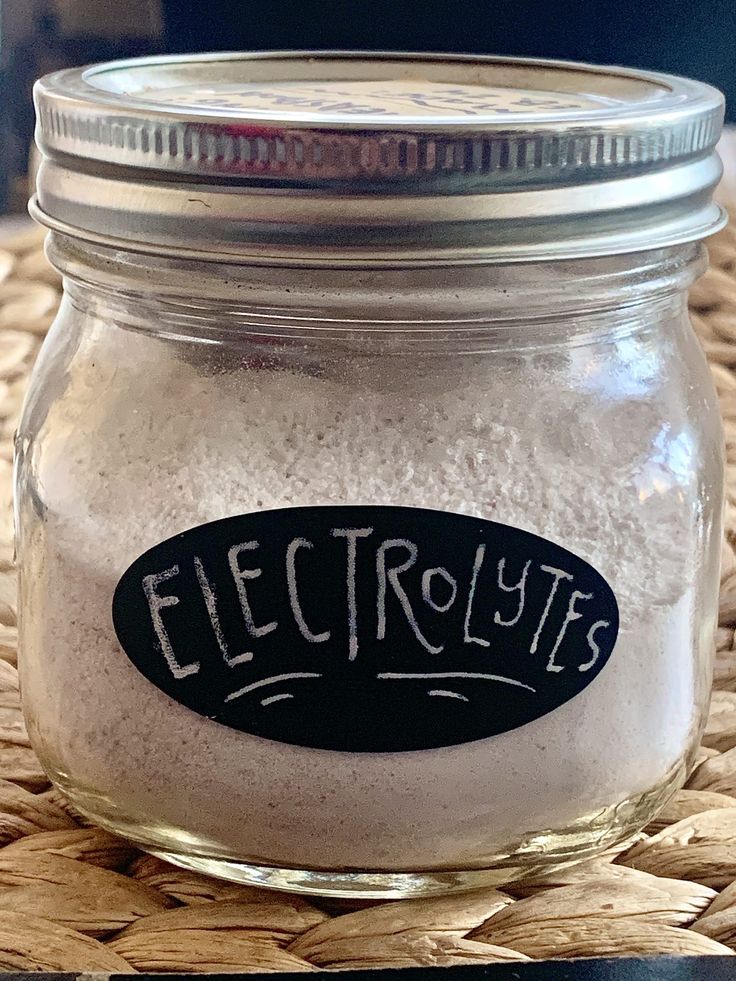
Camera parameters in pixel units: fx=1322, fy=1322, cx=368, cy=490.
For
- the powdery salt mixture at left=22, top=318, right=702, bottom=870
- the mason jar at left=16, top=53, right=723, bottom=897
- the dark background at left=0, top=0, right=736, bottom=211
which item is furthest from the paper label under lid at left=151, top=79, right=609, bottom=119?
the dark background at left=0, top=0, right=736, bottom=211

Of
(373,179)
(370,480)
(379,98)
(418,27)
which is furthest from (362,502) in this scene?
(418,27)

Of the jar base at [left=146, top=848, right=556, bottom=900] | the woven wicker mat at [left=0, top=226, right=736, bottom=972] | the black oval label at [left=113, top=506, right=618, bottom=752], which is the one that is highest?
the black oval label at [left=113, top=506, right=618, bottom=752]

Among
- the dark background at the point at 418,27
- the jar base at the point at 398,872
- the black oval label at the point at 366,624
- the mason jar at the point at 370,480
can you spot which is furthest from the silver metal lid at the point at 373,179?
the dark background at the point at 418,27

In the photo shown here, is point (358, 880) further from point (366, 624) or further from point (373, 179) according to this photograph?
point (373, 179)

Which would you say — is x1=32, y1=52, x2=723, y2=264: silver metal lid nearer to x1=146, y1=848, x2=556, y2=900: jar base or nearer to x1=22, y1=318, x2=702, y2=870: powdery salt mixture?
x1=22, y1=318, x2=702, y2=870: powdery salt mixture

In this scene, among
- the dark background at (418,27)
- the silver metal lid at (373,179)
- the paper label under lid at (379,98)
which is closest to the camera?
the silver metal lid at (373,179)

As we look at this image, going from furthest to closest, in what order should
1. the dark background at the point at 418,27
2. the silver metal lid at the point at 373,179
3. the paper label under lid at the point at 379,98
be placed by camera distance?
the dark background at the point at 418,27 → the paper label under lid at the point at 379,98 → the silver metal lid at the point at 373,179

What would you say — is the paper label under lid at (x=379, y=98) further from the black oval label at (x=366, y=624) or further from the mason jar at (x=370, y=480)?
the black oval label at (x=366, y=624)
